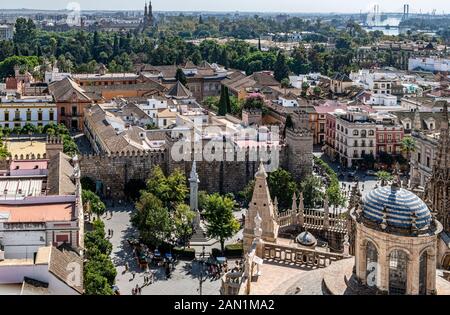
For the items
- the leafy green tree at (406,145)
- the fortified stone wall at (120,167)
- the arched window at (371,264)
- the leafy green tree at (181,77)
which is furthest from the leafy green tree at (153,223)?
the leafy green tree at (181,77)

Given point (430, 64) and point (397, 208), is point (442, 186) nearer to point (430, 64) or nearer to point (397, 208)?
point (397, 208)

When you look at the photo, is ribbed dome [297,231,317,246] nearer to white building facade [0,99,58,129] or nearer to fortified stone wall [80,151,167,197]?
fortified stone wall [80,151,167,197]

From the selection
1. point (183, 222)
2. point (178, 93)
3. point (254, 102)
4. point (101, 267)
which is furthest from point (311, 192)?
point (178, 93)

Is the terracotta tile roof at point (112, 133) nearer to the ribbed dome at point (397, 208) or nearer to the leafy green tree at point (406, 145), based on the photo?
the leafy green tree at point (406, 145)

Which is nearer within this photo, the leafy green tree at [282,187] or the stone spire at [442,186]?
the stone spire at [442,186]

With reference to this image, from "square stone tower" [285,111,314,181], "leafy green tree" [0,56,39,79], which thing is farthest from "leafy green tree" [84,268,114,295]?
"leafy green tree" [0,56,39,79]

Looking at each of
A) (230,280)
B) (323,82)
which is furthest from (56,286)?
(323,82)

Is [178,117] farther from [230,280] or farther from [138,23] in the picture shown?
[138,23]
